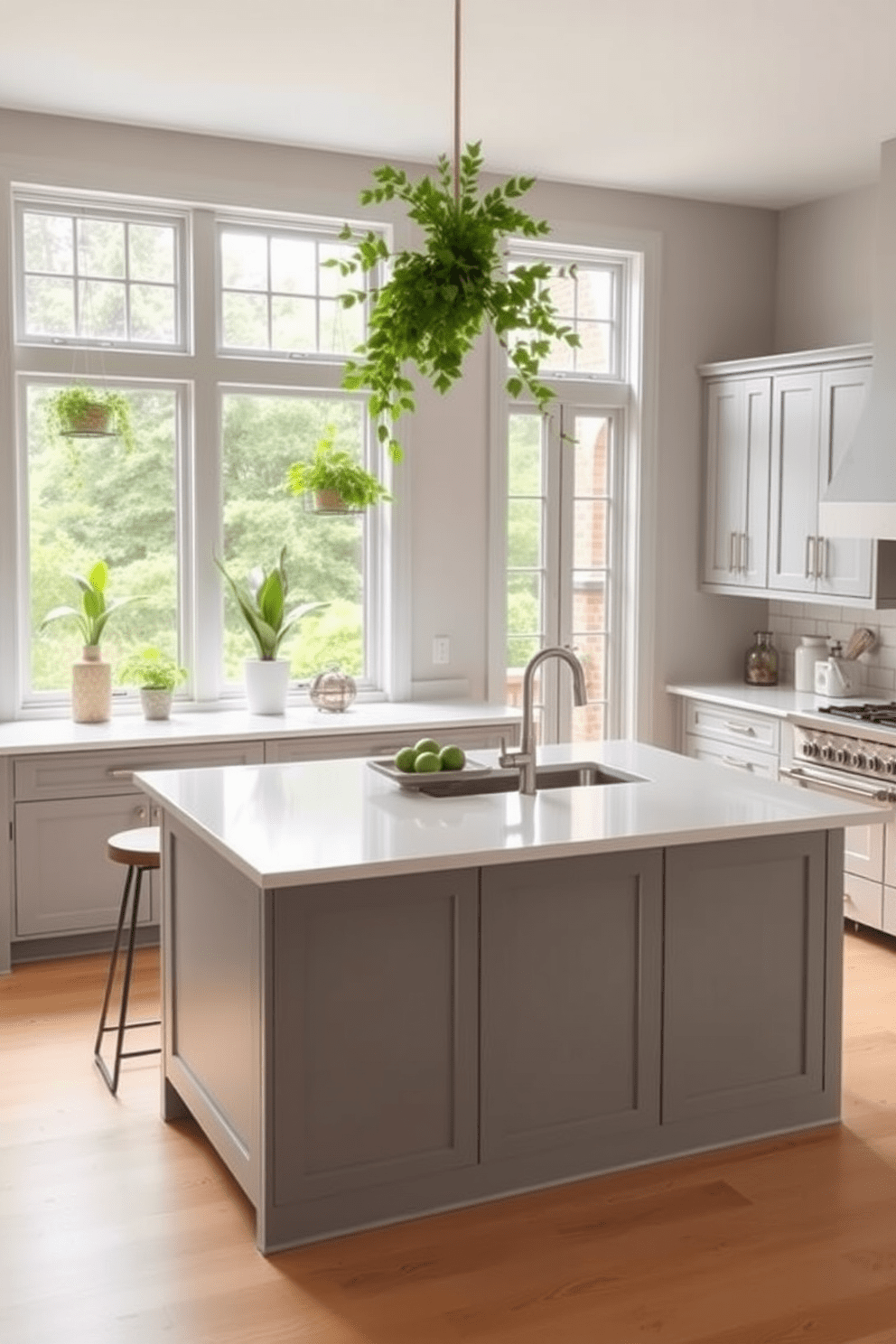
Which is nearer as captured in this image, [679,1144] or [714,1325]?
[714,1325]

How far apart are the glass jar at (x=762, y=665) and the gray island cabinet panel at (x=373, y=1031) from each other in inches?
147

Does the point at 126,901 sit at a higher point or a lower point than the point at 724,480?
lower

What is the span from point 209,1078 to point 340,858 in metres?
0.88

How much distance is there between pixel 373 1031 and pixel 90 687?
105 inches

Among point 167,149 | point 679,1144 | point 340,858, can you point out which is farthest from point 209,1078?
point 167,149

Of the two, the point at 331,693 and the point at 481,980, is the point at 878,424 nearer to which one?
the point at 331,693

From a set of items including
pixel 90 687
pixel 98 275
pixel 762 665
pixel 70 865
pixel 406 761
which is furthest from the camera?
pixel 762 665

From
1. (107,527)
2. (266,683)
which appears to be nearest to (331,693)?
(266,683)

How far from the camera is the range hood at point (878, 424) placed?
207 inches

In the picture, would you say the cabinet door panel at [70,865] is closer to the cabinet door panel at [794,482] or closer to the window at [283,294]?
the window at [283,294]

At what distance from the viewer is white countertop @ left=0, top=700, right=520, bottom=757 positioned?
5137 millimetres

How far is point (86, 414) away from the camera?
5.32 meters

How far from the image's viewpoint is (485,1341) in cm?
285

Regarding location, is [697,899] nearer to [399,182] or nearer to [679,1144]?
[679,1144]
